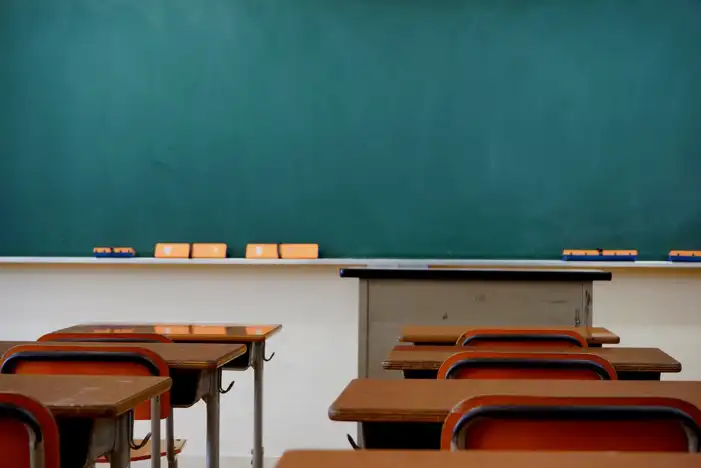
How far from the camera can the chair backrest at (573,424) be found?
3.69 feet

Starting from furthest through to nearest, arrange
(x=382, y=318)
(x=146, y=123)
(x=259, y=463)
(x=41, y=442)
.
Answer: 1. (x=146, y=123)
2. (x=259, y=463)
3. (x=382, y=318)
4. (x=41, y=442)

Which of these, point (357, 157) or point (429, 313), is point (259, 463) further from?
point (357, 157)

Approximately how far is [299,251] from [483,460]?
3799 millimetres

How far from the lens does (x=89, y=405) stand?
1.37m

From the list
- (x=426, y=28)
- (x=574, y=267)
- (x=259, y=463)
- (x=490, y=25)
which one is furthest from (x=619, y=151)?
(x=259, y=463)

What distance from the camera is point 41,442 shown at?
4.31ft

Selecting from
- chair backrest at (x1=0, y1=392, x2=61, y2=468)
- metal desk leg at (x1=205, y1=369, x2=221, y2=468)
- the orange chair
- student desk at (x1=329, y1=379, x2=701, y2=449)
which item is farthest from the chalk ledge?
chair backrest at (x1=0, y1=392, x2=61, y2=468)

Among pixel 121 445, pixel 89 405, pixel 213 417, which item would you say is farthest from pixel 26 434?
pixel 213 417

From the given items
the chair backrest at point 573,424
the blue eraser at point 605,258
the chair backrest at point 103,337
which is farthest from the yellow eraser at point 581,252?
the chair backrest at point 573,424

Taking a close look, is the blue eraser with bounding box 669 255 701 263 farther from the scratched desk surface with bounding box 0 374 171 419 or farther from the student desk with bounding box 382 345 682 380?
the scratched desk surface with bounding box 0 374 171 419

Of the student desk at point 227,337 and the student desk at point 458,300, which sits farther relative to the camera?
the student desk at point 458,300

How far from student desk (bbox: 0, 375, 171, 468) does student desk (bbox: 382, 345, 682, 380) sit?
695 mm

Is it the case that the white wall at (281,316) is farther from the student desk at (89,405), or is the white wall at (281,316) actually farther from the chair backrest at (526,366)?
the student desk at (89,405)

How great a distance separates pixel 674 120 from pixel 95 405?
416 centimetres
